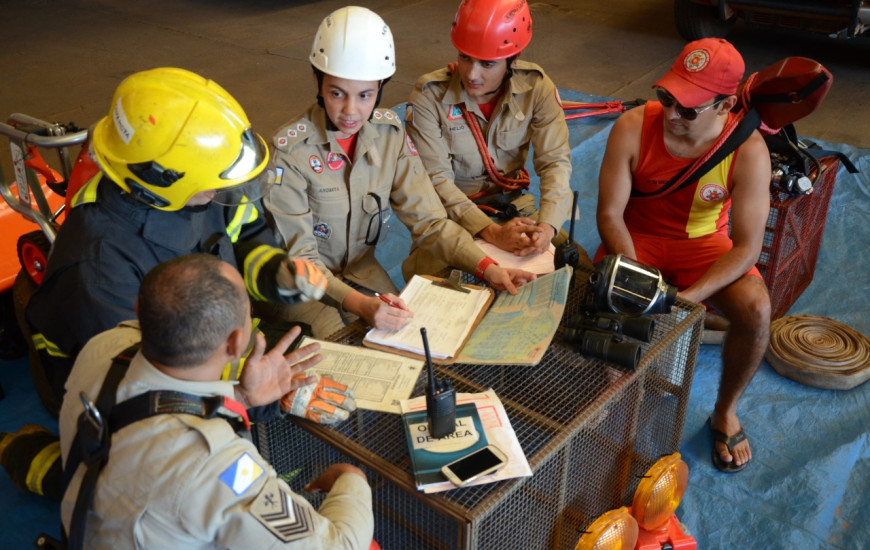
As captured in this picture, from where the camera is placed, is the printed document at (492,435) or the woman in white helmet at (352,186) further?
the woman in white helmet at (352,186)

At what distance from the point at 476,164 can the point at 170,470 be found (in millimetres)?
2279

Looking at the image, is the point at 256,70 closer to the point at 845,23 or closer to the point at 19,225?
the point at 19,225

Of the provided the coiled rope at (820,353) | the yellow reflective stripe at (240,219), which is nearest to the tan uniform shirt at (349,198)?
the yellow reflective stripe at (240,219)

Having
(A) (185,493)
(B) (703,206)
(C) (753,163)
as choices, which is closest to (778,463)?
(B) (703,206)

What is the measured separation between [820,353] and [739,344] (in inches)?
24.9

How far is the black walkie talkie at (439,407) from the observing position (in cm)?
187

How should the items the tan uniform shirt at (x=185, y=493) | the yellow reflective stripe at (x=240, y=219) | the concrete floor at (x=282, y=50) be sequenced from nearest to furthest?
the tan uniform shirt at (x=185, y=493), the yellow reflective stripe at (x=240, y=219), the concrete floor at (x=282, y=50)

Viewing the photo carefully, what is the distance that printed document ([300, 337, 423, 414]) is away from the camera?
207 centimetres

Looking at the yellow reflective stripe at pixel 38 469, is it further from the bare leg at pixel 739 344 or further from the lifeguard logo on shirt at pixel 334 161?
the bare leg at pixel 739 344

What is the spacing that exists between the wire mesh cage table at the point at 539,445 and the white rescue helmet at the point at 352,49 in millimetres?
837

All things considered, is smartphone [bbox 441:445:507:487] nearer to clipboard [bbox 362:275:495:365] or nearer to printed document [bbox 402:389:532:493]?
printed document [bbox 402:389:532:493]

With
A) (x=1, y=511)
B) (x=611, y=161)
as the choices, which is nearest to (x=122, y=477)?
(x=1, y=511)

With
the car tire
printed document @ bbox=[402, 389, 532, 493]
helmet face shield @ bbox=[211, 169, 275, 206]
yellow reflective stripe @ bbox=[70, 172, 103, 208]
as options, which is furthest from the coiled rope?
the car tire

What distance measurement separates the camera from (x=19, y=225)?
357 cm
